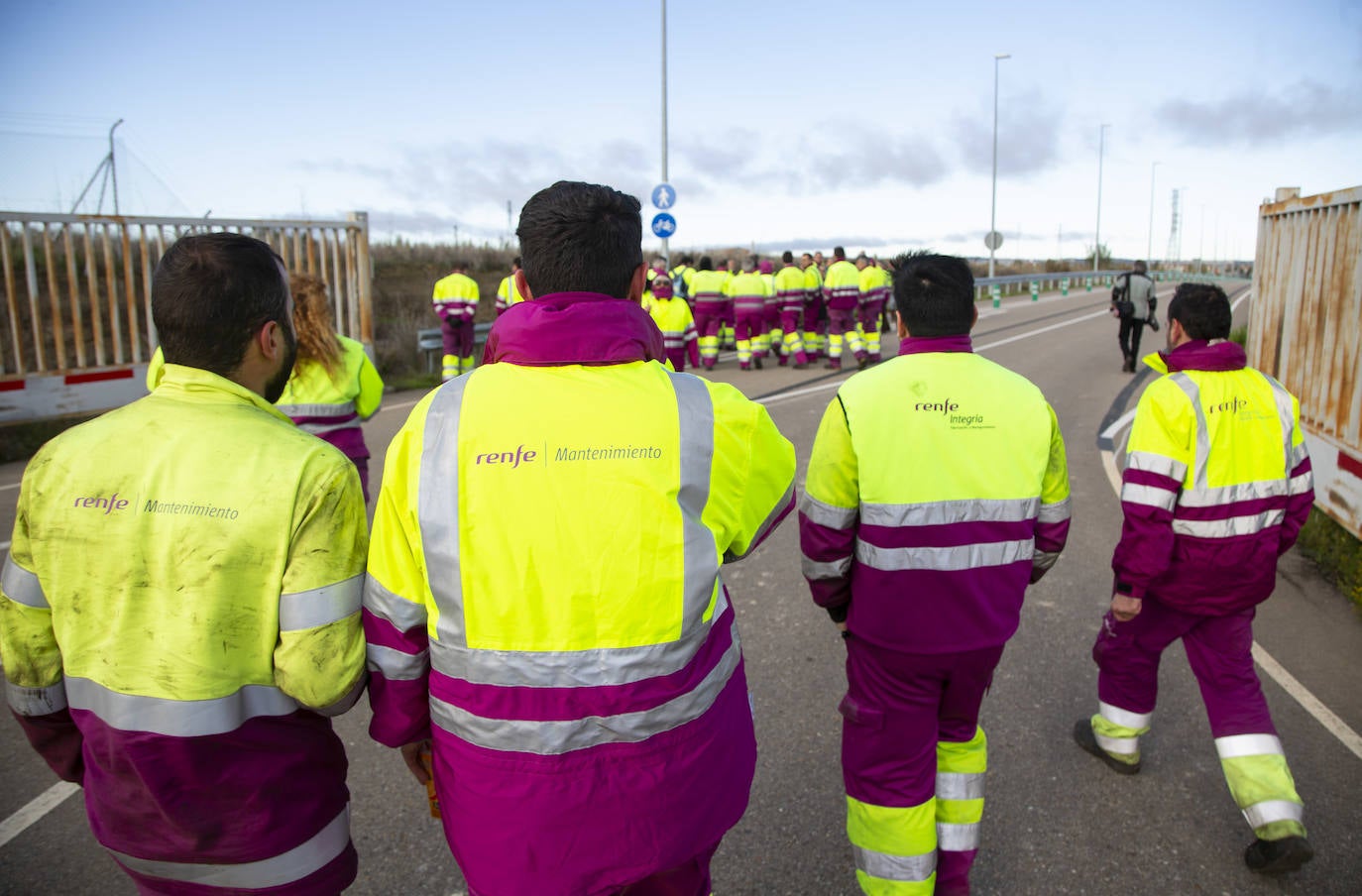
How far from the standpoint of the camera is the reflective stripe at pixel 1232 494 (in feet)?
10.4

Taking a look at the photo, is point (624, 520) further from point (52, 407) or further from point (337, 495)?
point (52, 407)

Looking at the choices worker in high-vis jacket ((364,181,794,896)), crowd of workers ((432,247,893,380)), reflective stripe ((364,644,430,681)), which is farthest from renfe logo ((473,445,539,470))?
crowd of workers ((432,247,893,380))

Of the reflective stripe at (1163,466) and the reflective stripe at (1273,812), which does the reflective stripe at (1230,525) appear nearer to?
the reflective stripe at (1163,466)

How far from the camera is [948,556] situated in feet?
8.59

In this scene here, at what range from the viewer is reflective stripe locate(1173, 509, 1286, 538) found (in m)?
3.19

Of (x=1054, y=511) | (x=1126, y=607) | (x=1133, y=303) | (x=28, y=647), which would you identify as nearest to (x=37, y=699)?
(x=28, y=647)

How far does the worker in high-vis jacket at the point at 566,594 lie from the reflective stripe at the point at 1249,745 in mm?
2296

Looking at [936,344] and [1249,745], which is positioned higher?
[936,344]

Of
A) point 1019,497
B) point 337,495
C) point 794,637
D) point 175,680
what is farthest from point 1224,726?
point 175,680

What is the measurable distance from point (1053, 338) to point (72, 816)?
2027cm

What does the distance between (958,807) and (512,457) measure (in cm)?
199

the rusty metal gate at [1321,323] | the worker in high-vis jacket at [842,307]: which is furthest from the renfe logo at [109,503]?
the worker in high-vis jacket at [842,307]

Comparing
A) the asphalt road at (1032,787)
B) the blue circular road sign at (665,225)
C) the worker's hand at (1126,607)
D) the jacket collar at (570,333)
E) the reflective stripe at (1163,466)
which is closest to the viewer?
the jacket collar at (570,333)

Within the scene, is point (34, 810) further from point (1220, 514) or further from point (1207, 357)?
point (1207, 357)
